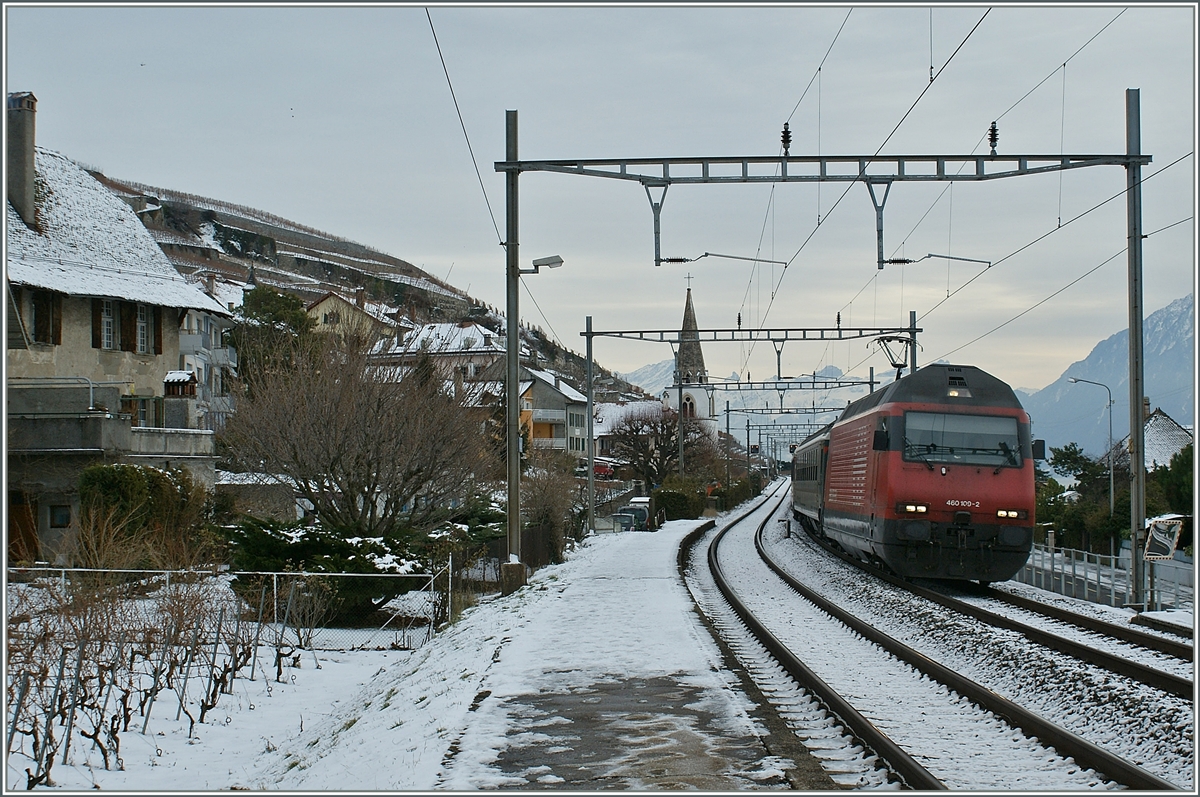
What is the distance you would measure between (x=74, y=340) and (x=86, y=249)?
367 cm

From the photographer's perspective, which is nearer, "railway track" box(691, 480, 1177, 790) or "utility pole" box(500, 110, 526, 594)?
"railway track" box(691, 480, 1177, 790)

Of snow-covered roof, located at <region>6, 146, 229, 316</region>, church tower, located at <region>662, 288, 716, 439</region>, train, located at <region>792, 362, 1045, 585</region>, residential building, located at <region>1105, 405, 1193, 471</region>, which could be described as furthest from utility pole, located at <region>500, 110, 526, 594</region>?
church tower, located at <region>662, 288, 716, 439</region>

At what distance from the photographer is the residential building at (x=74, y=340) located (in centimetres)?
2691

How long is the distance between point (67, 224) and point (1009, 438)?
2991cm

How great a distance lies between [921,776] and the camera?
664 cm

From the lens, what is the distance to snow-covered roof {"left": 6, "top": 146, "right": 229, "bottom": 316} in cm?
3195

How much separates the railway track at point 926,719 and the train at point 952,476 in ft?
11.3

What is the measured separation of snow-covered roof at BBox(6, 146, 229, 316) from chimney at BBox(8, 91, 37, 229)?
0.38 metres

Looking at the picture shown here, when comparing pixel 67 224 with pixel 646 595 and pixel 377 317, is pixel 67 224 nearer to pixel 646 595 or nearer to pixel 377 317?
pixel 377 317

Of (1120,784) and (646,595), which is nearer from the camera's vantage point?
(1120,784)

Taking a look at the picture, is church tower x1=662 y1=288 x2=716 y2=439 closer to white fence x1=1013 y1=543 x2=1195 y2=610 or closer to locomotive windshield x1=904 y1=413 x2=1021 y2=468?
white fence x1=1013 y1=543 x2=1195 y2=610

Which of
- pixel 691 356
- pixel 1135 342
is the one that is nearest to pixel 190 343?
pixel 1135 342

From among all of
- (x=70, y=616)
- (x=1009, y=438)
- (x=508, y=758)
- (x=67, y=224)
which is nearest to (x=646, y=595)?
(x=1009, y=438)

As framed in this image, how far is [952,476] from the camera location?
59.3ft
